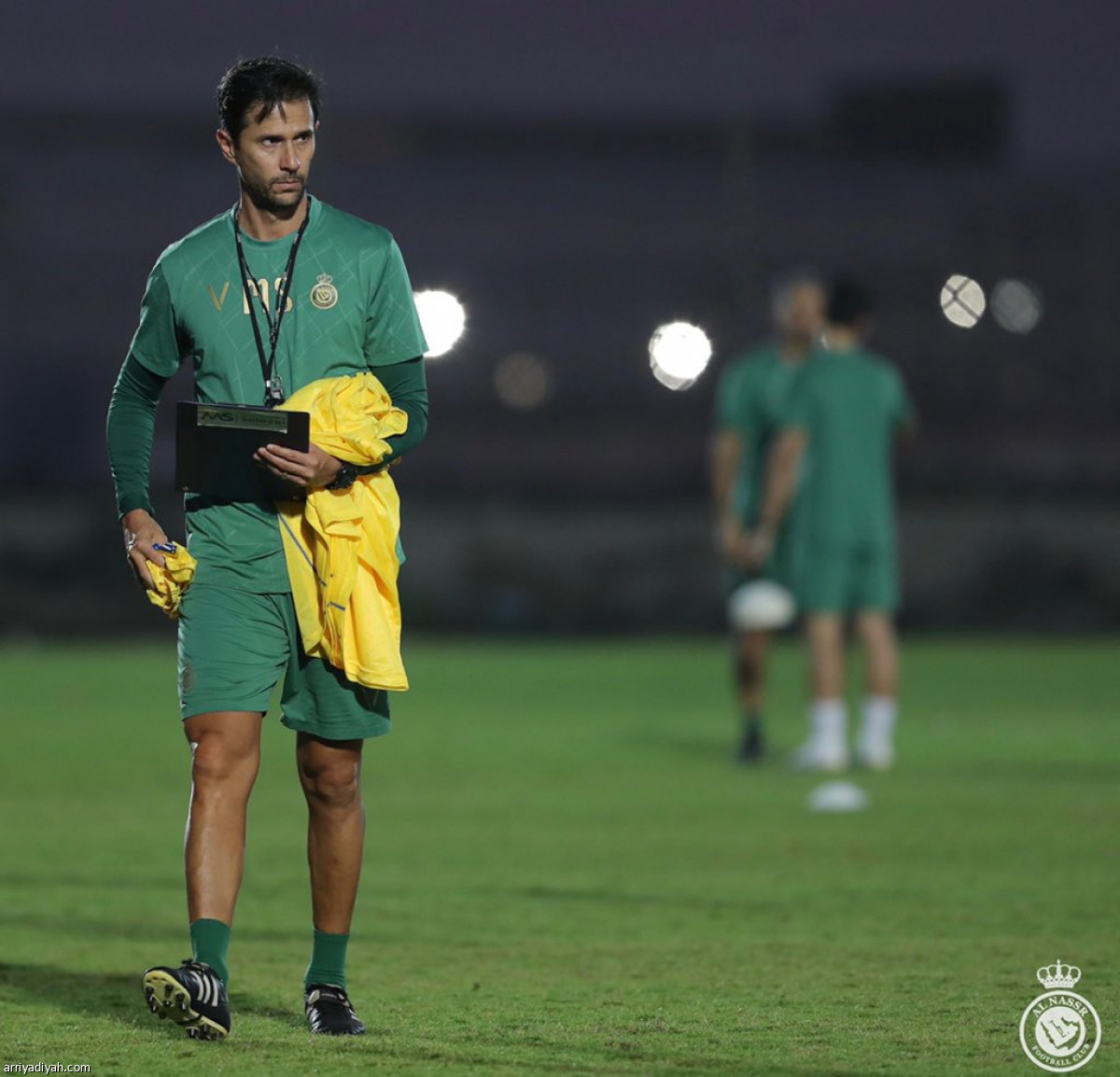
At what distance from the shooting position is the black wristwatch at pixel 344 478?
18.8 ft

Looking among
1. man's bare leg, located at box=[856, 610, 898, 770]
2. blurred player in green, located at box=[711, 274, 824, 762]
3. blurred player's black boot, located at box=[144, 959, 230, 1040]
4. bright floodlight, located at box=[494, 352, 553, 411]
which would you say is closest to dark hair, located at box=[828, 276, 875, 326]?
blurred player in green, located at box=[711, 274, 824, 762]

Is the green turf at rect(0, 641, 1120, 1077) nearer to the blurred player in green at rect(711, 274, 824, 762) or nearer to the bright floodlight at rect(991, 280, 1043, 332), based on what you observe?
the blurred player in green at rect(711, 274, 824, 762)

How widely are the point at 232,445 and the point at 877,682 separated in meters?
7.76

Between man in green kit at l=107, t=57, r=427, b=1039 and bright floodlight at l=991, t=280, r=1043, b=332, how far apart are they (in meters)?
37.0

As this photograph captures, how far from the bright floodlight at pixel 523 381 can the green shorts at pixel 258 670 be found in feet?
114

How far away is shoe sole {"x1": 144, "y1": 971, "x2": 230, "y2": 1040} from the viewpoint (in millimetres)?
5445

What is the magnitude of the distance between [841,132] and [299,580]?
43459mm

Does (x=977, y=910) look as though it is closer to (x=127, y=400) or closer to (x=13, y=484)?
(x=127, y=400)

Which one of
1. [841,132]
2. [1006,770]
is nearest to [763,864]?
[1006,770]

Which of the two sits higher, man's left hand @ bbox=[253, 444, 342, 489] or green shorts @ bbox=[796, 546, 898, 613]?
green shorts @ bbox=[796, 546, 898, 613]

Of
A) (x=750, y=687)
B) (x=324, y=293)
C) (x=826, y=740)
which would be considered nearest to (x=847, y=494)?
(x=750, y=687)

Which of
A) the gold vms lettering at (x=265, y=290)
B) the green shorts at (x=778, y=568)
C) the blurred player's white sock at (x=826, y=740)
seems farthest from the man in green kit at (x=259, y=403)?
the green shorts at (x=778, y=568)

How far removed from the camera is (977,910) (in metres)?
8.09

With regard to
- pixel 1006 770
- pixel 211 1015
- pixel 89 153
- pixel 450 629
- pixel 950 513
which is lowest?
pixel 211 1015
